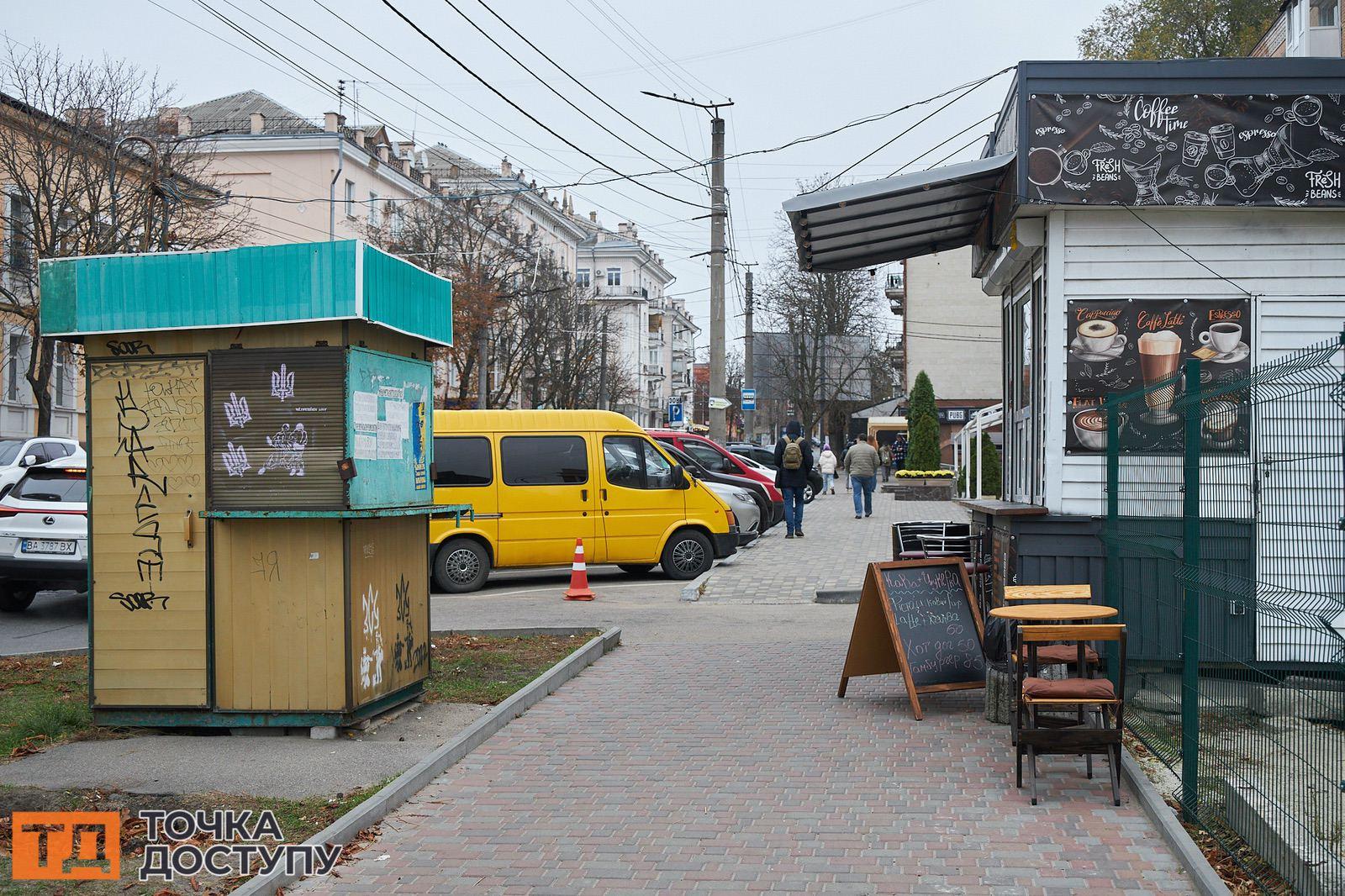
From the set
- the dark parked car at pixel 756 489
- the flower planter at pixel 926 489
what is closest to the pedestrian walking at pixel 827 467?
the flower planter at pixel 926 489

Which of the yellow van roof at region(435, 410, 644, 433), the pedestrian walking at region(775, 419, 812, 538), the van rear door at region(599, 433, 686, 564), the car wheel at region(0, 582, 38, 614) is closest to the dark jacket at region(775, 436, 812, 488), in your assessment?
the pedestrian walking at region(775, 419, 812, 538)

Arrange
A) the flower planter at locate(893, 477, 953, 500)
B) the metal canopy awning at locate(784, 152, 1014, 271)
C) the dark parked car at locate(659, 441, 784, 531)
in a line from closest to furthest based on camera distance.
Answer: the metal canopy awning at locate(784, 152, 1014, 271) → the dark parked car at locate(659, 441, 784, 531) → the flower planter at locate(893, 477, 953, 500)

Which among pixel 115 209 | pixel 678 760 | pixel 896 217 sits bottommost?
pixel 678 760

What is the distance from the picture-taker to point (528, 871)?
18.3 feet

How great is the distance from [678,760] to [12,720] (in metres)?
4.37

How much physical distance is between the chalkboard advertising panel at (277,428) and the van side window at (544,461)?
951cm

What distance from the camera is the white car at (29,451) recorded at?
21.9 metres

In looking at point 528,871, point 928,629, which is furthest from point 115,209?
point 528,871

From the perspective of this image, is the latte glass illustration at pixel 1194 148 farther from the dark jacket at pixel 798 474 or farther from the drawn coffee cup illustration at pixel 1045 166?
the dark jacket at pixel 798 474

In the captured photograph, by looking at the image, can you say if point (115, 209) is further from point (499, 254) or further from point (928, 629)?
point (928, 629)

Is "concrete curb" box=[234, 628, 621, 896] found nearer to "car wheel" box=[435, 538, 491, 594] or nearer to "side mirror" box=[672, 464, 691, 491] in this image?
"car wheel" box=[435, 538, 491, 594]

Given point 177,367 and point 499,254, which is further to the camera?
point 499,254

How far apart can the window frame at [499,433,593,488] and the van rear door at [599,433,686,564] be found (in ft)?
0.83

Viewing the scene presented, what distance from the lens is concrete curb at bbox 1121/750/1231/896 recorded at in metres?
5.17
